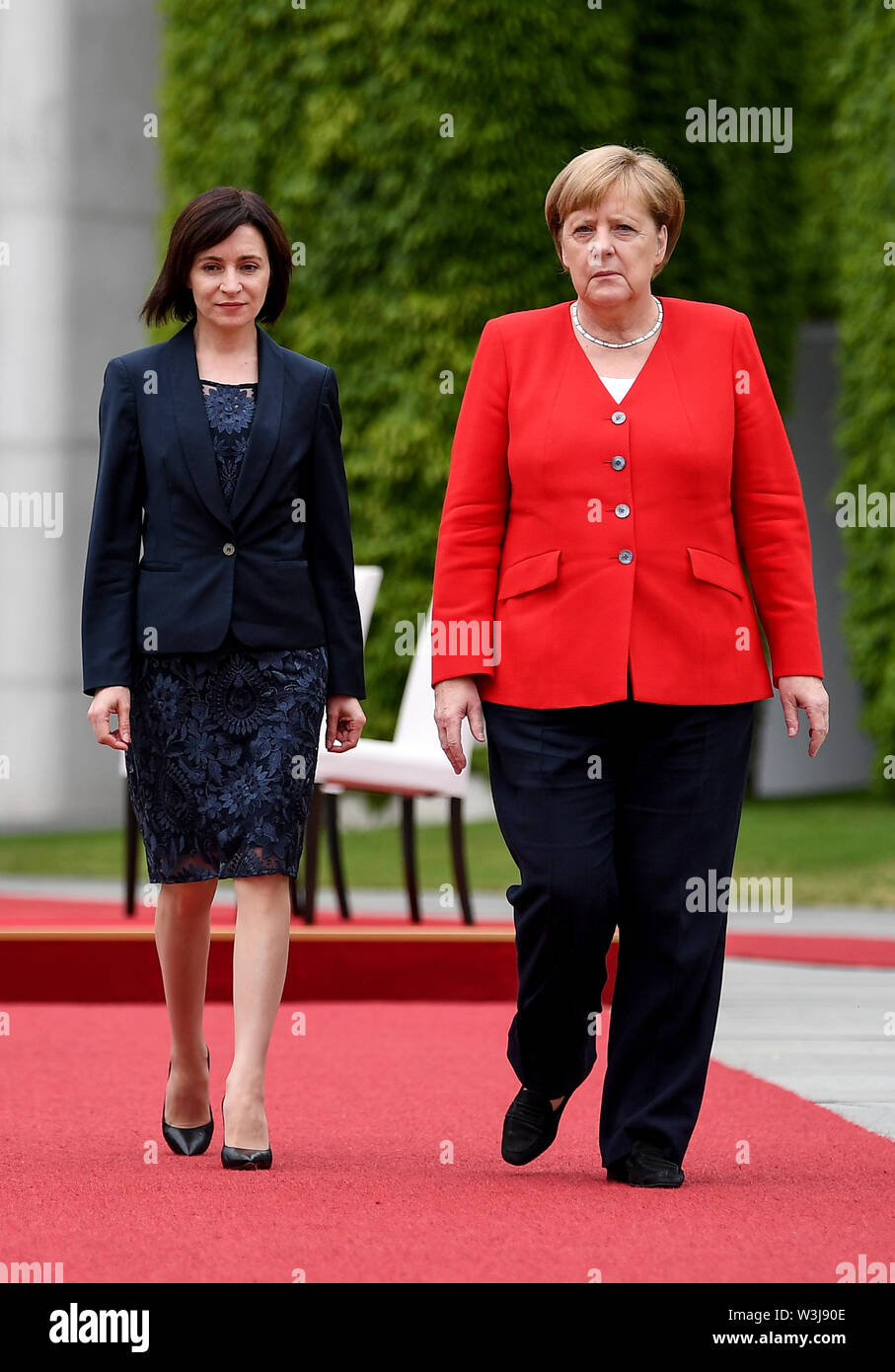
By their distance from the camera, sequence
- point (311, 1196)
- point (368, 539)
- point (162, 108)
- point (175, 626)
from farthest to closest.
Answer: point (162, 108) < point (368, 539) < point (175, 626) < point (311, 1196)

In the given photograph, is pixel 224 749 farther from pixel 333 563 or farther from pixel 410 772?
pixel 410 772

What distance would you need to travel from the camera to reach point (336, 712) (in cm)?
408

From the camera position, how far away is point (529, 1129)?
149 inches

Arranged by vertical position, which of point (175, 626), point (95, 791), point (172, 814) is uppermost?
point (175, 626)

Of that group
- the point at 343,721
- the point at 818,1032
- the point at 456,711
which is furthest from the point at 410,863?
the point at 456,711

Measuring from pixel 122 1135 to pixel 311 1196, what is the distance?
0.82 m

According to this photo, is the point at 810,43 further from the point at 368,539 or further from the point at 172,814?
the point at 172,814

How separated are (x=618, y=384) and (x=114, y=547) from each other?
0.96 meters

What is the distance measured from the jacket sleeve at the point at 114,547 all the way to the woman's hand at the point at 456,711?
62 cm

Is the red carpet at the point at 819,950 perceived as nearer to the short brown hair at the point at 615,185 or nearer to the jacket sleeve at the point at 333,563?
the jacket sleeve at the point at 333,563

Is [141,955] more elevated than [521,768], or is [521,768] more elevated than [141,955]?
[521,768]

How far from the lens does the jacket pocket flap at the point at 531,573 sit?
3668 mm
